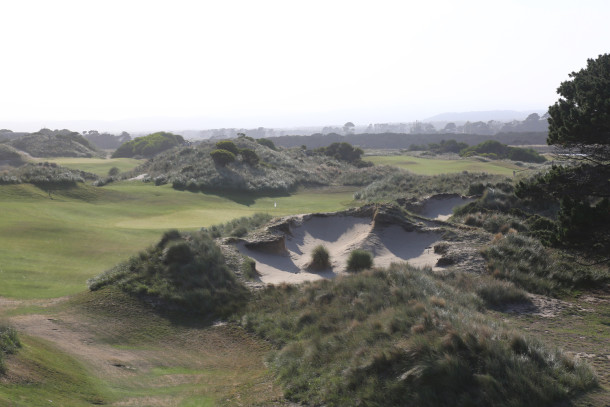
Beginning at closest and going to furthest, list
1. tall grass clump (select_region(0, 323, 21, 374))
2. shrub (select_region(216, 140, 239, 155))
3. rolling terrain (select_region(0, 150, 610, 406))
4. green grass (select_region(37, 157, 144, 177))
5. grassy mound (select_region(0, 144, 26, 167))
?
rolling terrain (select_region(0, 150, 610, 406)) → tall grass clump (select_region(0, 323, 21, 374)) → shrub (select_region(216, 140, 239, 155)) → green grass (select_region(37, 157, 144, 177)) → grassy mound (select_region(0, 144, 26, 167))

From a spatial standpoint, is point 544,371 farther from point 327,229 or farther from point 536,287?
point 327,229

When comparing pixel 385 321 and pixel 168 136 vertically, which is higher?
pixel 168 136

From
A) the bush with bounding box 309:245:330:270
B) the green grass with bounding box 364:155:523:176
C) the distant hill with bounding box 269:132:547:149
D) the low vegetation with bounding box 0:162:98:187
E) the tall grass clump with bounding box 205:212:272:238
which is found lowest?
the bush with bounding box 309:245:330:270

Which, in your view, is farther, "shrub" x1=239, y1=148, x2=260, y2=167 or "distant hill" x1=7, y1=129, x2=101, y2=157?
"distant hill" x1=7, y1=129, x2=101, y2=157

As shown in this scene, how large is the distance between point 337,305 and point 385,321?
8.79ft

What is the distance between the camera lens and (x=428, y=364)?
6.64 metres

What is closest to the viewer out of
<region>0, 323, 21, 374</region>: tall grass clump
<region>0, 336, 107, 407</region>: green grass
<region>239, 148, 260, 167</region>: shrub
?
<region>0, 336, 107, 407</region>: green grass

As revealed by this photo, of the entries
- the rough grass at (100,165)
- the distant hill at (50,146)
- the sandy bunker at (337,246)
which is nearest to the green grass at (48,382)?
the sandy bunker at (337,246)

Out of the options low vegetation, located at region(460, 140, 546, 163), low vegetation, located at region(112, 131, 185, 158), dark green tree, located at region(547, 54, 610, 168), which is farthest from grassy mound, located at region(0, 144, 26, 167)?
dark green tree, located at region(547, 54, 610, 168)

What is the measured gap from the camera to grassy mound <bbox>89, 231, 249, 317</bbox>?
12.9 meters

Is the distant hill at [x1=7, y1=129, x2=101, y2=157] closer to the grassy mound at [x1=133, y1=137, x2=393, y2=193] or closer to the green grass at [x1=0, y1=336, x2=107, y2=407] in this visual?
the grassy mound at [x1=133, y1=137, x2=393, y2=193]

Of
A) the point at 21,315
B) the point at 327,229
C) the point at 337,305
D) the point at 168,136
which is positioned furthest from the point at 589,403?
the point at 168,136

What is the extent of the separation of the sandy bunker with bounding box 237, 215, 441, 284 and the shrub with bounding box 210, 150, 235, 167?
29.3m

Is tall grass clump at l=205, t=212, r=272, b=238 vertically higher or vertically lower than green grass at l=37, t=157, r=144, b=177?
lower
